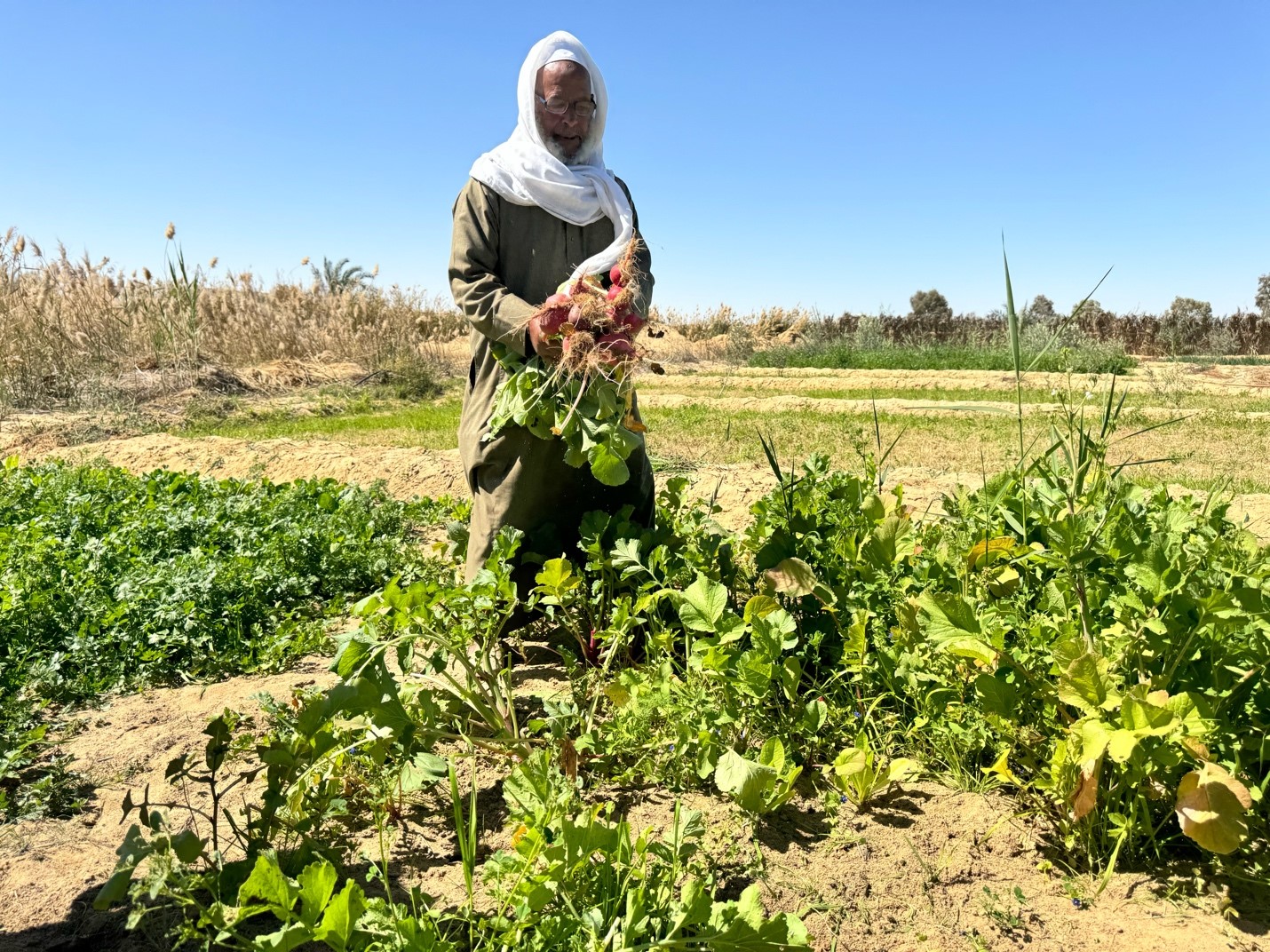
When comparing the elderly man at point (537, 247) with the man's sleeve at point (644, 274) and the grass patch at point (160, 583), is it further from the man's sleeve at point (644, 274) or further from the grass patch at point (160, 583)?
the grass patch at point (160, 583)

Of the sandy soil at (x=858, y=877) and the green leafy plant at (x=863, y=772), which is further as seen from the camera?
the green leafy plant at (x=863, y=772)

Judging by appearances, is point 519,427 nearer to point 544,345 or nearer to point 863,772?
point 544,345

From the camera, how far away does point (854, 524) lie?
2404mm

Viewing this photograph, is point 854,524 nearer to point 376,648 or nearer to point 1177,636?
point 1177,636

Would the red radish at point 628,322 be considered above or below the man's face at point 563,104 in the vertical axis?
below

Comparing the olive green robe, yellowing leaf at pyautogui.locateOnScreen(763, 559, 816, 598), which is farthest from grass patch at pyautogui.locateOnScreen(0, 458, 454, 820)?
yellowing leaf at pyautogui.locateOnScreen(763, 559, 816, 598)

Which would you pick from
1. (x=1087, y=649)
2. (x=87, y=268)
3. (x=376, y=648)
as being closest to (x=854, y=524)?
(x=1087, y=649)

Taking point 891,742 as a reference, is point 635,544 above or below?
above

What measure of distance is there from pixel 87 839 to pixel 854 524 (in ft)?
6.40

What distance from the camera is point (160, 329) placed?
11.7 metres

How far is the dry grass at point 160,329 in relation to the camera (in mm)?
10852

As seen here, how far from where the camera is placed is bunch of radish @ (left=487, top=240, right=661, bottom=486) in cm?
233

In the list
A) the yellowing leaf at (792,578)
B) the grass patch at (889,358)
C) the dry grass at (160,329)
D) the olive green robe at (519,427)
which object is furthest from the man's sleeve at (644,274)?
the grass patch at (889,358)

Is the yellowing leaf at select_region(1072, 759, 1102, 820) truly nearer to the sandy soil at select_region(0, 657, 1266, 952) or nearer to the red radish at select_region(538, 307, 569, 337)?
the sandy soil at select_region(0, 657, 1266, 952)
